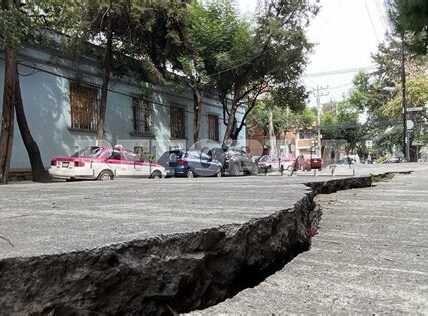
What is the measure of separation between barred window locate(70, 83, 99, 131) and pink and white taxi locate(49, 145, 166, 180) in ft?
7.69

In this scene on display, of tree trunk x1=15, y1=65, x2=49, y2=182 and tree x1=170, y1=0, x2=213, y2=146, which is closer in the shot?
tree trunk x1=15, y1=65, x2=49, y2=182

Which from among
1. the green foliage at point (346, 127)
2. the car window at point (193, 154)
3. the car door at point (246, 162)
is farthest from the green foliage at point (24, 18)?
the green foliage at point (346, 127)

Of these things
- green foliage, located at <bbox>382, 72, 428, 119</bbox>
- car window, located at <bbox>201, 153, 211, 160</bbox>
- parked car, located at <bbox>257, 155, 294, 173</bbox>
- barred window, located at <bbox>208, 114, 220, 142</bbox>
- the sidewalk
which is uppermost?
green foliage, located at <bbox>382, 72, 428, 119</bbox>

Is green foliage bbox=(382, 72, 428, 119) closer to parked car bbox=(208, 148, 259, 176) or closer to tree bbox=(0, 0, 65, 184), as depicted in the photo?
parked car bbox=(208, 148, 259, 176)

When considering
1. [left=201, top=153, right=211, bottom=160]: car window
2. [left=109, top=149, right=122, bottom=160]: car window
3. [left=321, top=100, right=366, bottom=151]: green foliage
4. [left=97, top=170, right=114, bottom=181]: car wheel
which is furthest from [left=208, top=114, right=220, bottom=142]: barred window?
[left=321, top=100, right=366, bottom=151]: green foliage

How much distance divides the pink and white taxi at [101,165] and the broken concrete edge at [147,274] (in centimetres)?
1292

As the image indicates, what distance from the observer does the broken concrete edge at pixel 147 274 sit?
150 cm

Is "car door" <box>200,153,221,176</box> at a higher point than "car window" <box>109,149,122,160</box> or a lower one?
lower

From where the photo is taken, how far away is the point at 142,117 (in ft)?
71.4

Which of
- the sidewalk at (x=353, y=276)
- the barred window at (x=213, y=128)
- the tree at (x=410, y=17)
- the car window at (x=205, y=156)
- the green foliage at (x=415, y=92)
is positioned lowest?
the sidewalk at (x=353, y=276)

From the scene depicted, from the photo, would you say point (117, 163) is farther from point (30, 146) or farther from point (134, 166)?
point (30, 146)

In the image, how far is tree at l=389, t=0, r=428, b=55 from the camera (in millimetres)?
4422

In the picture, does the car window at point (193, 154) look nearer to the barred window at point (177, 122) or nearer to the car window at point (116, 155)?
the car window at point (116, 155)

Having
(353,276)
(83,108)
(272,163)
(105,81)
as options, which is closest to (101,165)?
(105,81)
